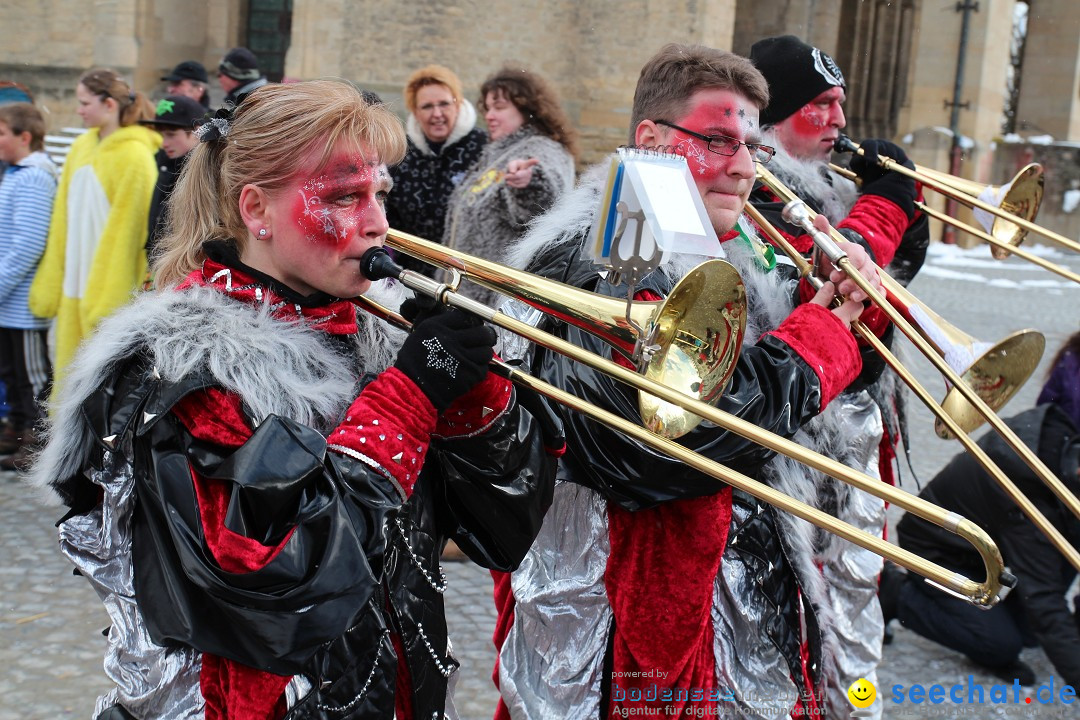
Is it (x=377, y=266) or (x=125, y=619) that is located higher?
(x=377, y=266)

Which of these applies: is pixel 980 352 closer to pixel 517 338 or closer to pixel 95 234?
pixel 517 338

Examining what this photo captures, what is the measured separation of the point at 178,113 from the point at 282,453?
463 centimetres

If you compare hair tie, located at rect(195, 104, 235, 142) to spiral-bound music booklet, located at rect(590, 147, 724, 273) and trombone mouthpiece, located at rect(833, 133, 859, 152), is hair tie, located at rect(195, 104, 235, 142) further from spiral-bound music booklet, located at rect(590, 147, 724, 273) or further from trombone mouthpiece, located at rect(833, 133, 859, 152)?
trombone mouthpiece, located at rect(833, 133, 859, 152)

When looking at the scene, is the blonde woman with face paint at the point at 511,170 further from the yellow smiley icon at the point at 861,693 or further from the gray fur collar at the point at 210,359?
the gray fur collar at the point at 210,359

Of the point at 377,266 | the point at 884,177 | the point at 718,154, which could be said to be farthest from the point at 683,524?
the point at 884,177

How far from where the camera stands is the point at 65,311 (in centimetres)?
619

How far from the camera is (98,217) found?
609cm

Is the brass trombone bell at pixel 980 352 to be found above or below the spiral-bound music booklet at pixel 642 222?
below

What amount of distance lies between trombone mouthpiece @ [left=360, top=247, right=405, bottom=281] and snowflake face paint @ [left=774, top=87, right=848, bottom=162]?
1.81 metres

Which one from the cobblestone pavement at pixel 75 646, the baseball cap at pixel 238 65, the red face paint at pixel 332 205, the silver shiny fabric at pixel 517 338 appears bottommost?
the cobblestone pavement at pixel 75 646

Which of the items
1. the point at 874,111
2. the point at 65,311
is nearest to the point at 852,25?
the point at 874,111

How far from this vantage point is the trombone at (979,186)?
3.40 m

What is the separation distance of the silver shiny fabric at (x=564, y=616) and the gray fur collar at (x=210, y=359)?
2.43 feet

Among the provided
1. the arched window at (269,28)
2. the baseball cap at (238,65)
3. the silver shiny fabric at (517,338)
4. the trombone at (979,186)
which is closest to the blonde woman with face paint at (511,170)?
the trombone at (979,186)
